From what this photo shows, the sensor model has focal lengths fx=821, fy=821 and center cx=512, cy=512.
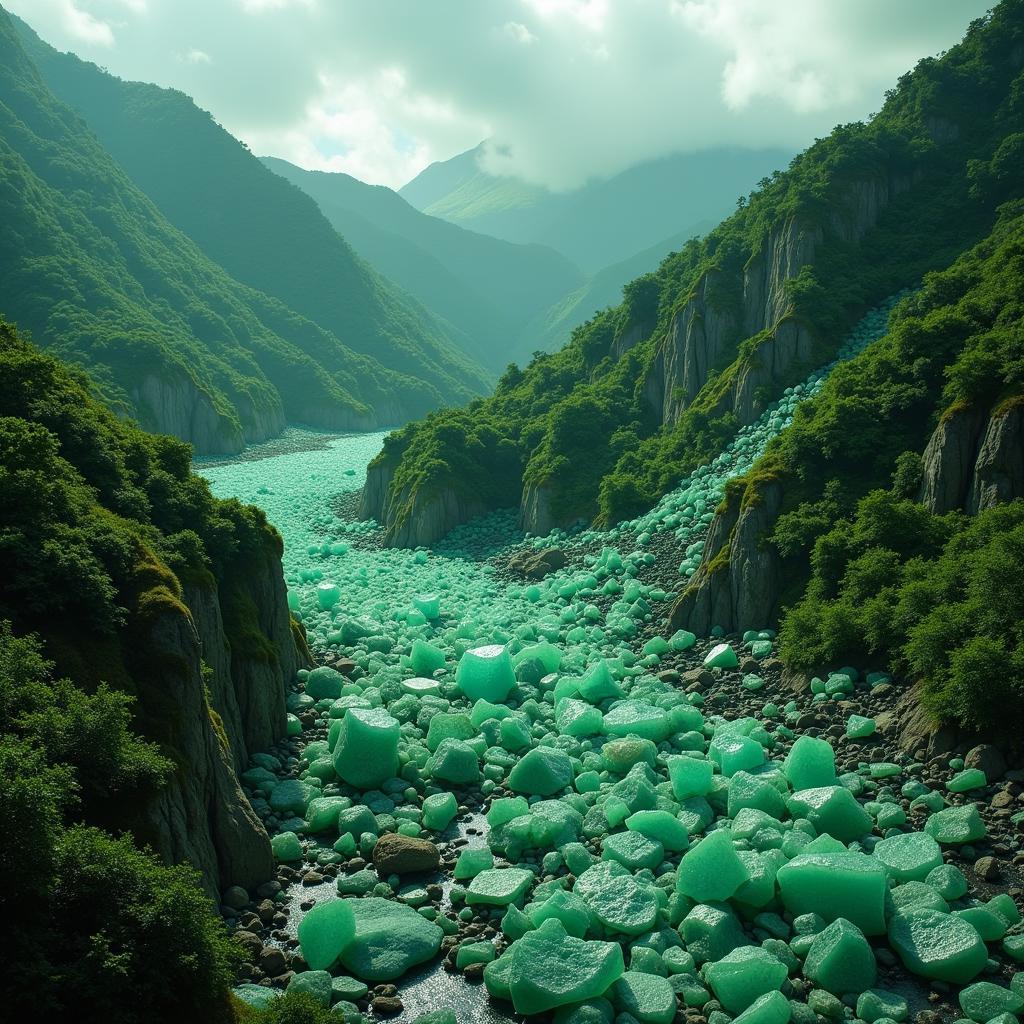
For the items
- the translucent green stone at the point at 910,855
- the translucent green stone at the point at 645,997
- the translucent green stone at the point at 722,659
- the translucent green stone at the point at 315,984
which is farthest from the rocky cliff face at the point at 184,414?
the translucent green stone at the point at 645,997

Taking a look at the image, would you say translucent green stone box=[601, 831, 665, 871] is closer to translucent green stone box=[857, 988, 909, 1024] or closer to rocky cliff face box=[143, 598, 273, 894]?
translucent green stone box=[857, 988, 909, 1024]

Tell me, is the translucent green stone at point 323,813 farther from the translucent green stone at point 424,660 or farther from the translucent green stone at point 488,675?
the translucent green stone at point 424,660

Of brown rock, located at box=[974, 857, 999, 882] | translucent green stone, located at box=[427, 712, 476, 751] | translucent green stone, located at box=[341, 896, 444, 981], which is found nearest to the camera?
translucent green stone, located at box=[341, 896, 444, 981]

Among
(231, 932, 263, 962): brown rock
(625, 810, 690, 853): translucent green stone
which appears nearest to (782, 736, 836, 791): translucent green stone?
(625, 810, 690, 853): translucent green stone

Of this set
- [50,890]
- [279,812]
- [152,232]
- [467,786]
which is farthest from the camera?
[152,232]

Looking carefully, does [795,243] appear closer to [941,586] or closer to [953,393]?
[953,393]

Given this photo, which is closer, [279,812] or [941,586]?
[279,812]

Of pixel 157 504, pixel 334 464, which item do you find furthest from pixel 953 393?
pixel 334 464
